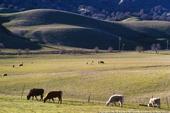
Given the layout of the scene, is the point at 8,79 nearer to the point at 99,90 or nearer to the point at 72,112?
the point at 99,90

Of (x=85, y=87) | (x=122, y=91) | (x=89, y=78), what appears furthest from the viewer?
(x=89, y=78)

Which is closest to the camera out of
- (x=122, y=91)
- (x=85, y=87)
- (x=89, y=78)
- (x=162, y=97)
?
(x=162, y=97)

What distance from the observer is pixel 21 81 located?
68750mm

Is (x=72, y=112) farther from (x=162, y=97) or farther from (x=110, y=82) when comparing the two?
(x=110, y=82)

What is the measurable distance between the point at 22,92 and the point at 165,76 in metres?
19.7

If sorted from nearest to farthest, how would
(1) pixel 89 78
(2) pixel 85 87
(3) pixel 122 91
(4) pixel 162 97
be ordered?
1. (4) pixel 162 97
2. (3) pixel 122 91
3. (2) pixel 85 87
4. (1) pixel 89 78

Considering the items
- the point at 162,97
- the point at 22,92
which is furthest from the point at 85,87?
the point at 162,97

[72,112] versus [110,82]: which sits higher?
[110,82]

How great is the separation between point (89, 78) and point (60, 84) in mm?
4665

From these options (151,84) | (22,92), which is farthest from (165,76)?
(22,92)

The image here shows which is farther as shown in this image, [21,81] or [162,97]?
[21,81]

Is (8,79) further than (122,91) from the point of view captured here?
Yes

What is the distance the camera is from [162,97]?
172 feet

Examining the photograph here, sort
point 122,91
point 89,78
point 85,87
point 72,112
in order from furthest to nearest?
point 89,78, point 85,87, point 122,91, point 72,112
